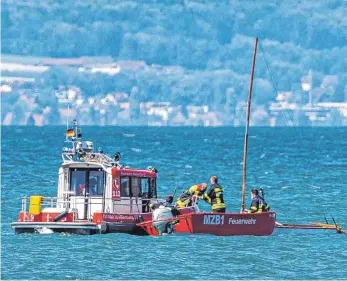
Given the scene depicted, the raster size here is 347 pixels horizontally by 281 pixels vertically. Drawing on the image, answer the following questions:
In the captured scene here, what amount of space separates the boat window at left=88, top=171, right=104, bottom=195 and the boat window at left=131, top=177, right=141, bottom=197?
1140 millimetres

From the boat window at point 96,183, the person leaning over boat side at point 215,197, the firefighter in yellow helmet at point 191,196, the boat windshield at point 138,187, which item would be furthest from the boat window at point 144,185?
the person leaning over boat side at point 215,197

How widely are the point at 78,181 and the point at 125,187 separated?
1.50 m

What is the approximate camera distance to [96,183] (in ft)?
144

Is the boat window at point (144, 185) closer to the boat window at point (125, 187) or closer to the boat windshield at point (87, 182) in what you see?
the boat window at point (125, 187)

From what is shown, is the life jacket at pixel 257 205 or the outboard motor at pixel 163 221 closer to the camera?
the outboard motor at pixel 163 221

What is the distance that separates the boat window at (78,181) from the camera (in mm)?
44031

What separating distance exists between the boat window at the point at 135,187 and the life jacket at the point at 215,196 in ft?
7.76

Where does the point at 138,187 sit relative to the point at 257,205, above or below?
above

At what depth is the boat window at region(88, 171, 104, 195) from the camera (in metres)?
43.8

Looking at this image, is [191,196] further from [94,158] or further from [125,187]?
[94,158]

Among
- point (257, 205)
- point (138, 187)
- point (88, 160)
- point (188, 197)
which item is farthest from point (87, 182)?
point (257, 205)

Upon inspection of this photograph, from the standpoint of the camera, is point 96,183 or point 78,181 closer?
point 96,183

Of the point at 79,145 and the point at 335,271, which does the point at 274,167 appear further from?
the point at 335,271

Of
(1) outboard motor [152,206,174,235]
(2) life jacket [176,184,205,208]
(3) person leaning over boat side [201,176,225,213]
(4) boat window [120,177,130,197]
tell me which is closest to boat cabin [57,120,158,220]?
(4) boat window [120,177,130,197]
